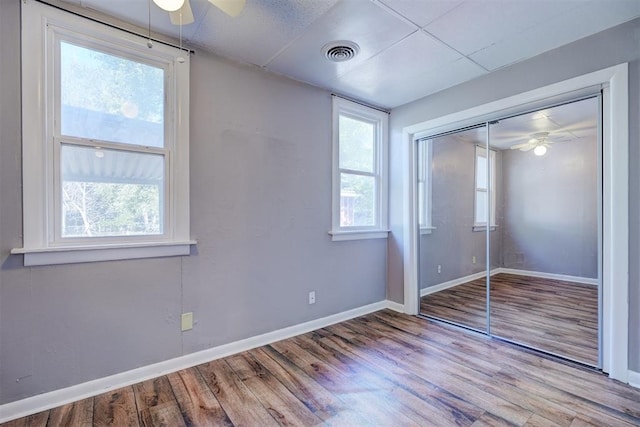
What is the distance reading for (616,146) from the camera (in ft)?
6.72

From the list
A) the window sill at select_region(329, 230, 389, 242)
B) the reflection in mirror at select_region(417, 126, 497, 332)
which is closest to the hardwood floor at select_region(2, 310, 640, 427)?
the reflection in mirror at select_region(417, 126, 497, 332)

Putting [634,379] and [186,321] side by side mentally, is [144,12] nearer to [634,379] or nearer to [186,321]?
[186,321]

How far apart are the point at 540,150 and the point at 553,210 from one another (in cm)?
59

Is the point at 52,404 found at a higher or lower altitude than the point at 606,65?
lower

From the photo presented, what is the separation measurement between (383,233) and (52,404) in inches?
124

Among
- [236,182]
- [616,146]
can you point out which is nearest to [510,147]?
[616,146]

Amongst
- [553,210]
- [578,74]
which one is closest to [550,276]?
[553,210]

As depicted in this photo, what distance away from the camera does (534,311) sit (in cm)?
308

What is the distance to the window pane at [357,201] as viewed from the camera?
131 inches

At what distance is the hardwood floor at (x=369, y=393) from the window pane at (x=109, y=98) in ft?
5.67

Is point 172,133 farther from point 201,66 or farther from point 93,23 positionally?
point 93,23

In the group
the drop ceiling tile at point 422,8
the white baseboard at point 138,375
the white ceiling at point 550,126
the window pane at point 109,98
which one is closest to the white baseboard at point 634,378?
the white ceiling at point 550,126

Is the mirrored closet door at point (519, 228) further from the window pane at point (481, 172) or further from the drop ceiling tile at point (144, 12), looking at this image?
the drop ceiling tile at point (144, 12)

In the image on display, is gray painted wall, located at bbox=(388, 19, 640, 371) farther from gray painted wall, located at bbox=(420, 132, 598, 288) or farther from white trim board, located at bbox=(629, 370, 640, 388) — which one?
gray painted wall, located at bbox=(420, 132, 598, 288)
